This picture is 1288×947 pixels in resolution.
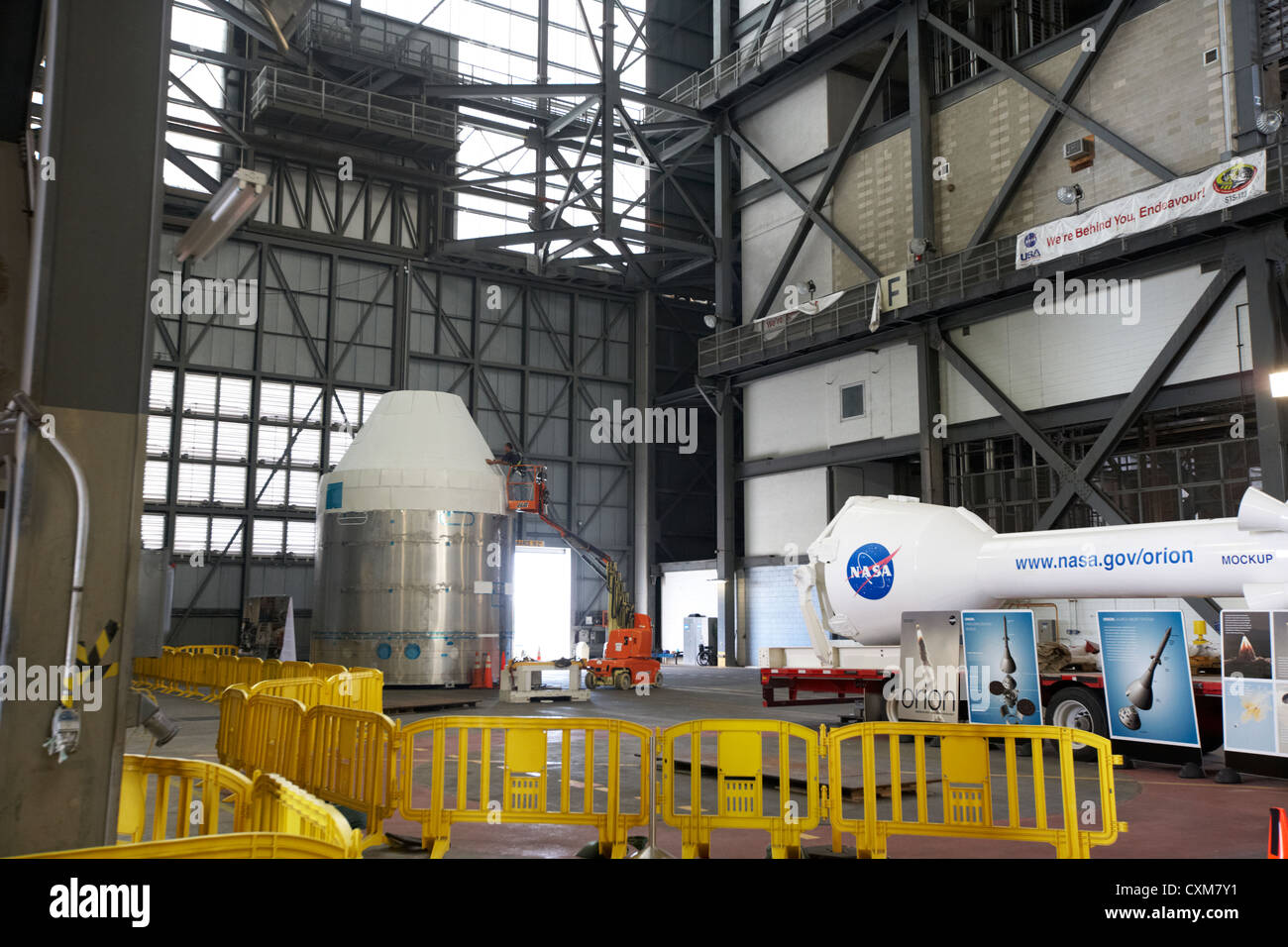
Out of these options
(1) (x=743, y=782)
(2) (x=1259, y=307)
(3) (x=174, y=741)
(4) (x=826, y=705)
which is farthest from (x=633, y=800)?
(2) (x=1259, y=307)

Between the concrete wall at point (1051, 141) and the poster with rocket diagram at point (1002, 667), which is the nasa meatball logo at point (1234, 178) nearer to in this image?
the concrete wall at point (1051, 141)

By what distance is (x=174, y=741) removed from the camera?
15.9 m

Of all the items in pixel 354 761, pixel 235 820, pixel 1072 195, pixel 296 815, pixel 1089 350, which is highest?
pixel 1072 195

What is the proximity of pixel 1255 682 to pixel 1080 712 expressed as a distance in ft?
9.93

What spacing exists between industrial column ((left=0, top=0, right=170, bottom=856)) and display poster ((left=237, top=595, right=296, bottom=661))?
29158mm

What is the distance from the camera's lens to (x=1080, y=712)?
558 inches

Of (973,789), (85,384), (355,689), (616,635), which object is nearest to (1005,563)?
(973,789)

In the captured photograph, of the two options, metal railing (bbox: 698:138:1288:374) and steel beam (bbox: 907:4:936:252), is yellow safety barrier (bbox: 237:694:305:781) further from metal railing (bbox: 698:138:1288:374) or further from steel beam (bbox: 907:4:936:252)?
steel beam (bbox: 907:4:936:252)

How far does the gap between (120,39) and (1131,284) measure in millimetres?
24180

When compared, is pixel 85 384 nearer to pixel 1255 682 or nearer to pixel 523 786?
pixel 523 786

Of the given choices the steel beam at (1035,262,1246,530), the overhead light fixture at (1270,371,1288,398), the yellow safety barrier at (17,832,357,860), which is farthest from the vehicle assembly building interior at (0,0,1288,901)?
the overhead light fixture at (1270,371,1288,398)

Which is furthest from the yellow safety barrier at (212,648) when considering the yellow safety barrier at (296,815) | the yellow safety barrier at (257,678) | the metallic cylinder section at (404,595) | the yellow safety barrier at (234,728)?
the yellow safety barrier at (296,815)

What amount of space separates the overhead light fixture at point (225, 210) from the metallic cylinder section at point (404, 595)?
15.6 m

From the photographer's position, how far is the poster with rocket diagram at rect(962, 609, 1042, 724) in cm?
1338
